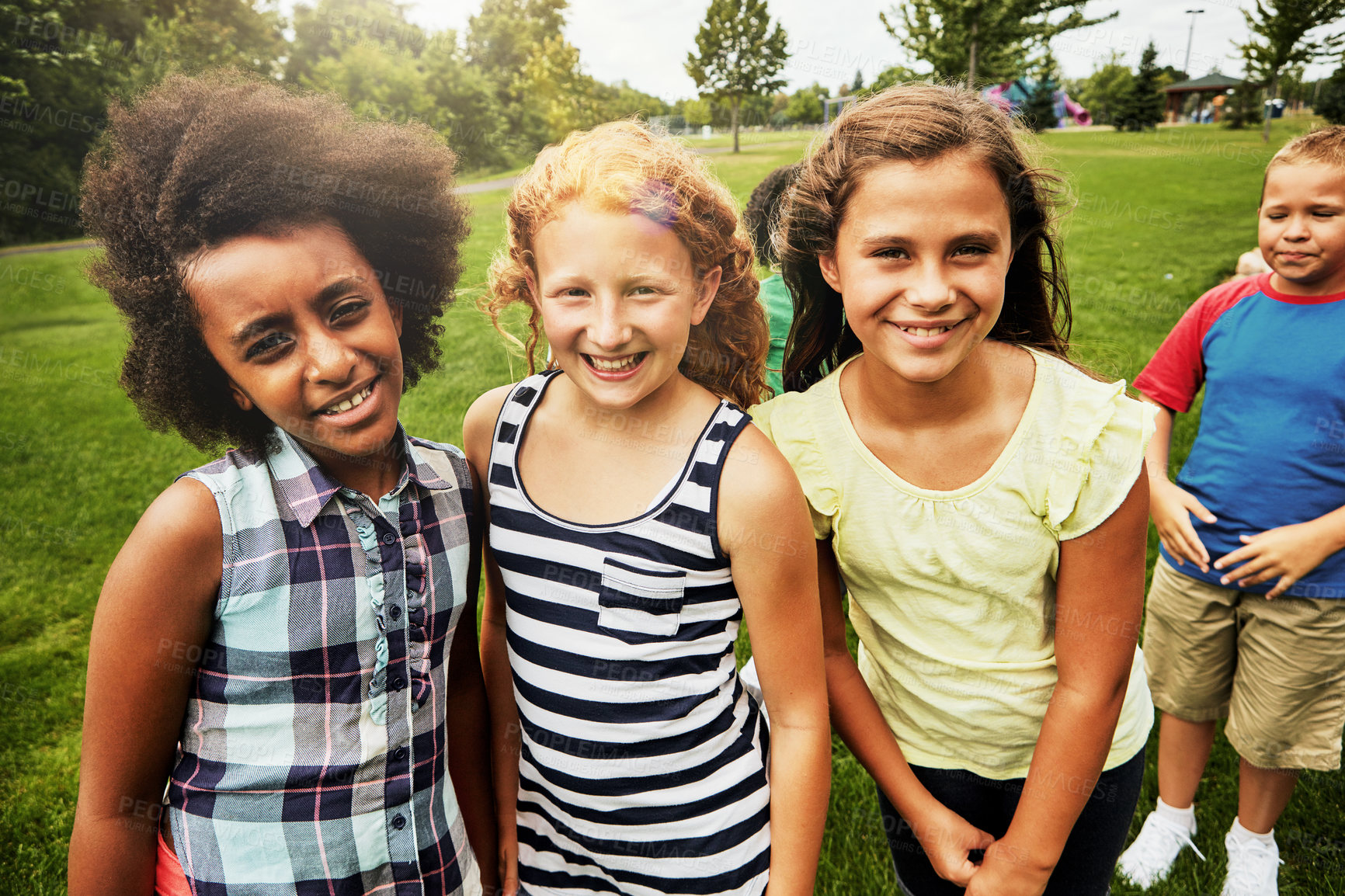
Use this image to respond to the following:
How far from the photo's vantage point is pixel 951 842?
155 cm

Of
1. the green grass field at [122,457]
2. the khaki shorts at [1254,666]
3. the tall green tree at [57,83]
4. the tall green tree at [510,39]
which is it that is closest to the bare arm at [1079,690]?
the green grass field at [122,457]

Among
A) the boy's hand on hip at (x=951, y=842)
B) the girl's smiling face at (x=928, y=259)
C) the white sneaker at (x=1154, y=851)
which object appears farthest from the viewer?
the white sneaker at (x=1154, y=851)

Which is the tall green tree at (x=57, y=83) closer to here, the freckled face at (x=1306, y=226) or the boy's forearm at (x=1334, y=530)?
the freckled face at (x=1306, y=226)

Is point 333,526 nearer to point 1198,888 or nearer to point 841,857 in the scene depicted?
point 841,857

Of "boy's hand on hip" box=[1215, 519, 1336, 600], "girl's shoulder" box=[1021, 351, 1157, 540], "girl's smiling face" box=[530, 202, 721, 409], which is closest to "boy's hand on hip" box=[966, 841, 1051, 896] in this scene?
"girl's shoulder" box=[1021, 351, 1157, 540]

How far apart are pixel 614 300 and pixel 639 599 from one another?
526 mm

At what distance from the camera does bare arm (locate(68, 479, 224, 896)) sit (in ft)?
3.66

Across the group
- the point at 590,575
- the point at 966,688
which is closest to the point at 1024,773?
the point at 966,688

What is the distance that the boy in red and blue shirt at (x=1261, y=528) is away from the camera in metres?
2.15

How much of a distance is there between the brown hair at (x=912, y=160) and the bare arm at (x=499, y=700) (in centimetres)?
70

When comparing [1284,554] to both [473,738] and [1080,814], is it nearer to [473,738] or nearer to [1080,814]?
[1080,814]

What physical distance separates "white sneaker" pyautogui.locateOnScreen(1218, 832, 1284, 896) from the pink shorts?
2803 millimetres

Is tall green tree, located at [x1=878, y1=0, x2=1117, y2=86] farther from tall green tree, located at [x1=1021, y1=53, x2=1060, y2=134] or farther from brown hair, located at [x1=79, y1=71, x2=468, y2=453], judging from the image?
brown hair, located at [x1=79, y1=71, x2=468, y2=453]

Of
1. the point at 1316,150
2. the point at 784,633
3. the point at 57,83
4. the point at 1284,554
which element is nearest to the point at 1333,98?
the point at 1316,150
